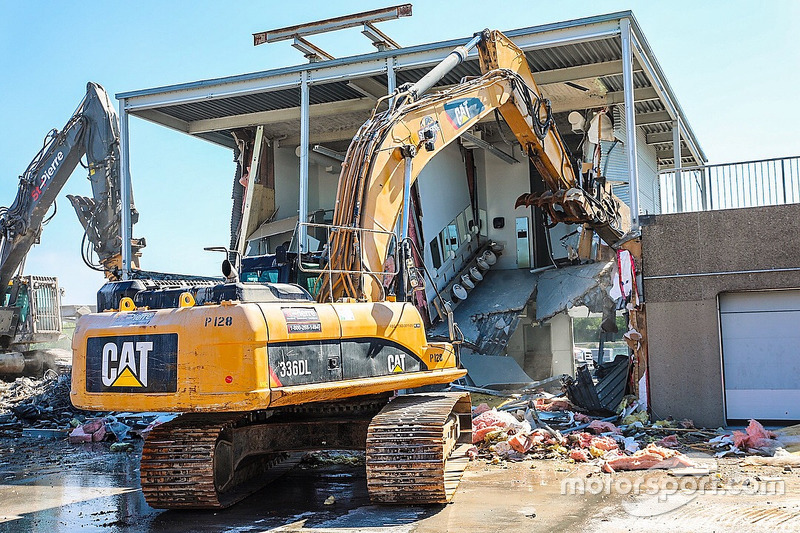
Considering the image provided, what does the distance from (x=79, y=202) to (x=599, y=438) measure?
11.8 metres

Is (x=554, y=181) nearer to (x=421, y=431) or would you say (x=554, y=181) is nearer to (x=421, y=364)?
(x=421, y=364)

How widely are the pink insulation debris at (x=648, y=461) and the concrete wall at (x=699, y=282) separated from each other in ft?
9.41

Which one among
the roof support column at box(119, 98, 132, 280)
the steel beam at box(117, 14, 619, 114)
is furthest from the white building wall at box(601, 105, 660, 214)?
the roof support column at box(119, 98, 132, 280)

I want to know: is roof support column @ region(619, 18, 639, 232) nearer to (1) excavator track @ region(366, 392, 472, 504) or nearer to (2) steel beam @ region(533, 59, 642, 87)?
(2) steel beam @ region(533, 59, 642, 87)

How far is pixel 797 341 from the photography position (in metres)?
11.9

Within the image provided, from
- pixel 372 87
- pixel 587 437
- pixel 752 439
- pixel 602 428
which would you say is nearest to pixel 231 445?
pixel 587 437

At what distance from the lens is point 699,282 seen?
481 inches

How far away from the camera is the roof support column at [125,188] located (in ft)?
58.2

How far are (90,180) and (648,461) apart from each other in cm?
1324

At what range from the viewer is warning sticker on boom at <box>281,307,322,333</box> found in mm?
7309

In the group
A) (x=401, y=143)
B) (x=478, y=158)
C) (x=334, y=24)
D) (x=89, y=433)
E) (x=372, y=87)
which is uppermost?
(x=334, y=24)

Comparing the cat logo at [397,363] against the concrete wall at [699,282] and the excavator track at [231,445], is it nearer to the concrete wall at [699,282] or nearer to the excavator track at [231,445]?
the excavator track at [231,445]

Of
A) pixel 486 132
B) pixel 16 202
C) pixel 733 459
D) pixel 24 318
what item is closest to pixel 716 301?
pixel 733 459

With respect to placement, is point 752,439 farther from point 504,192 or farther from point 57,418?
point 504,192
